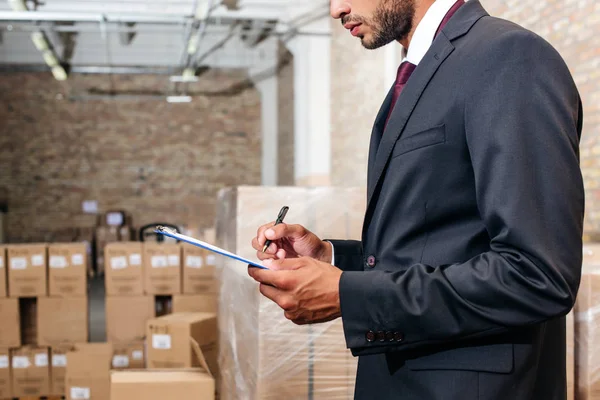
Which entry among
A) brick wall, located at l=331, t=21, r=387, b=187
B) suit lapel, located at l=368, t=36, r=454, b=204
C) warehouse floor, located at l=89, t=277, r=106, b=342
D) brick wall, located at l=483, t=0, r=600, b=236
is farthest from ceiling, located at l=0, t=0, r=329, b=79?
suit lapel, located at l=368, t=36, r=454, b=204

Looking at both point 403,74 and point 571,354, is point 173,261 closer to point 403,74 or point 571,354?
point 571,354

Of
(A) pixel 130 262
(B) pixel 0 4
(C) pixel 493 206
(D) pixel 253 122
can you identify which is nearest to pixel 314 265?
→ (C) pixel 493 206

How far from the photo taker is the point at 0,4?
902 centimetres

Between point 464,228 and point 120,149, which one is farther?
point 120,149

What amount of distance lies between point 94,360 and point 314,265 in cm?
387

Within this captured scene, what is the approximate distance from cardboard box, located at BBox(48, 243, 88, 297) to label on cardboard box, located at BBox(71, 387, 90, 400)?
45.8 inches

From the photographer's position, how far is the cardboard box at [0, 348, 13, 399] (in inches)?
202

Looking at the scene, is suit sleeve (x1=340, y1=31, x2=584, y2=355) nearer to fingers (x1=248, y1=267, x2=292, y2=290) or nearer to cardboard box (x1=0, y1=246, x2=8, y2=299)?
fingers (x1=248, y1=267, x2=292, y2=290)

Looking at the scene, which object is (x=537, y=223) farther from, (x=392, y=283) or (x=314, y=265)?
(x=314, y=265)

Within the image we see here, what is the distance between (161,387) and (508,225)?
213 centimetres

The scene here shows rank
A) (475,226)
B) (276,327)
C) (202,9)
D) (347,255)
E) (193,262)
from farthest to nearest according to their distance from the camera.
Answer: (202,9) → (193,262) → (276,327) → (347,255) → (475,226)

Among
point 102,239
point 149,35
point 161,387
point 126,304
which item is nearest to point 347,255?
point 161,387

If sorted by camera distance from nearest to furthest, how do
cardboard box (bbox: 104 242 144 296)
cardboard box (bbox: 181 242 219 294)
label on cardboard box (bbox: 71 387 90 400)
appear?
1. label on cardboard box (bbox: 71 387 90 400)
2. cardboard box (bbox: 104 242 144 296)
3. cardboard box (bbox: 181 242 219 294)

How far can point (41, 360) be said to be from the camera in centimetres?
521
